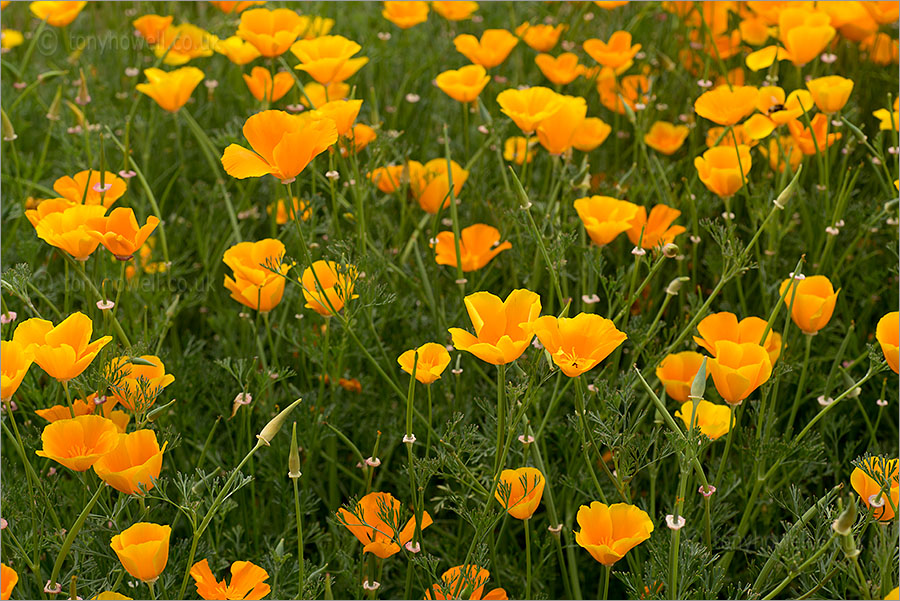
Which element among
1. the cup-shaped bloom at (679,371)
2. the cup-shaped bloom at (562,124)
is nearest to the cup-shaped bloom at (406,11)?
the cup-shaped bloom at (562,124)

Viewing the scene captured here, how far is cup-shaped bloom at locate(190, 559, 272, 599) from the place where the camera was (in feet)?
2.88

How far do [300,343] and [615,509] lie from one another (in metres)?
0.50

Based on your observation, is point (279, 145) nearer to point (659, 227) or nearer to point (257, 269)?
point (257, 269)

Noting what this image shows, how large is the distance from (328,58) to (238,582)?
709 millimetres

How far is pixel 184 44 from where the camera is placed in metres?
1.68

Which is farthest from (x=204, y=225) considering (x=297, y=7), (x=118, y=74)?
(x=297, y=7)

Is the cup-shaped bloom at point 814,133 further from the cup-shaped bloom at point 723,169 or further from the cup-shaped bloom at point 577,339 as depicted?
the cup-shaped bloom at point 577,339

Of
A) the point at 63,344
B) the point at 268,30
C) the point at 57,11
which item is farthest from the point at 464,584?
the point at 57,11

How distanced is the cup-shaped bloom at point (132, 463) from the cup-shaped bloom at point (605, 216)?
0.56 meters

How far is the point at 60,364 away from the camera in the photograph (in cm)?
85

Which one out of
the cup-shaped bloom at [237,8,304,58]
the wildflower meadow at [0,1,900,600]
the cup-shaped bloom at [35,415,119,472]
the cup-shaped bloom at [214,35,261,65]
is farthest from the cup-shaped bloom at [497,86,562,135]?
the cup-shaped bloom at [35,415,119,472]

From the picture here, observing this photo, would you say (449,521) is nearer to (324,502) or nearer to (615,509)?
(324,502)

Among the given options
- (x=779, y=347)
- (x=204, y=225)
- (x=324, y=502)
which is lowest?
(x=324, y=502)

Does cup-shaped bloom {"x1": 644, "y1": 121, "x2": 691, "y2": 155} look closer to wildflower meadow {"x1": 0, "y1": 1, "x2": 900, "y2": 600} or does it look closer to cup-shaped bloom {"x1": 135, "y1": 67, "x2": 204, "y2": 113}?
wildflower meadow {"x1": 0, "y1": 1, "x2": 900, "y2": 600}
